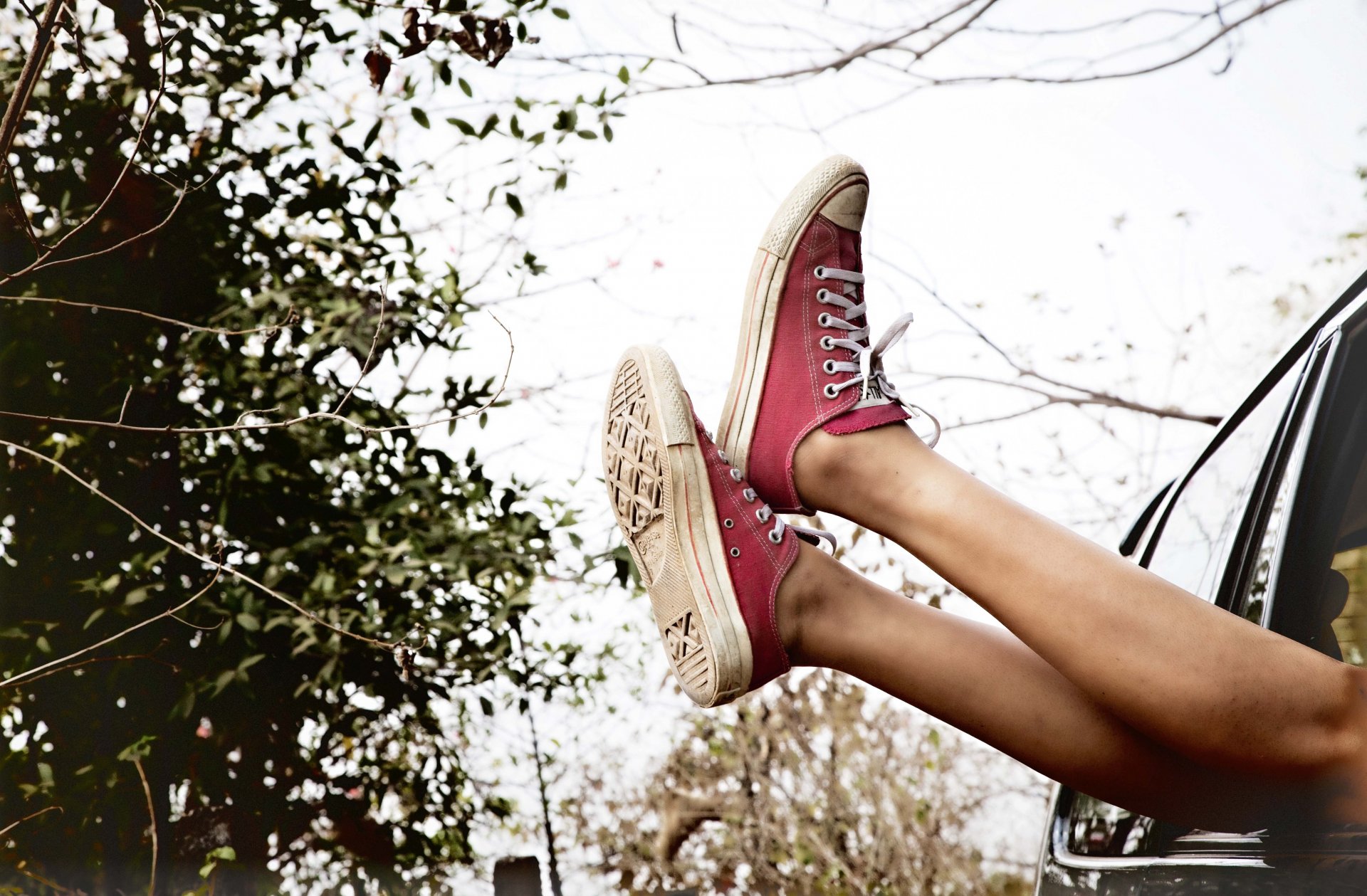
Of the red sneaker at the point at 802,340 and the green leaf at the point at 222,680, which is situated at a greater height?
the red sneaker at the point at 802,340

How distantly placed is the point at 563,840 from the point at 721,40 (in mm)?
2930

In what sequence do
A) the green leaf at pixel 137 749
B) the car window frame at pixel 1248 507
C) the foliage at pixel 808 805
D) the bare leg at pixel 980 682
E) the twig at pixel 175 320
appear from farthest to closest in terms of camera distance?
the foliage at pixel 808 805
the green leaf at pixel 137 749
the twig at pixel 175 320
the bare leg at pixel 980 682
the car window frame at pixel 1248 507

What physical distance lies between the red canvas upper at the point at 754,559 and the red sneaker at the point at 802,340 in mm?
64

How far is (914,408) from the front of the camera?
58.1 inches

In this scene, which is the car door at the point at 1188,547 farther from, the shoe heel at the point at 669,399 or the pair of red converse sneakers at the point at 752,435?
the shoe heel at the point at 669,399

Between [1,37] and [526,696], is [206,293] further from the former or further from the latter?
[526,696]

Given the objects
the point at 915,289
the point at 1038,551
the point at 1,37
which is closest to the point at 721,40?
the point at 915,289

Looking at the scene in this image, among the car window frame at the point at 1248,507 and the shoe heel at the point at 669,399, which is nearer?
the car window frame at the point at 1248,507

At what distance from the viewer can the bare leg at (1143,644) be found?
3.47ft

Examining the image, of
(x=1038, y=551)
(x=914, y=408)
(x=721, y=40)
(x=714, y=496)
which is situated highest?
(x=721, y=40)

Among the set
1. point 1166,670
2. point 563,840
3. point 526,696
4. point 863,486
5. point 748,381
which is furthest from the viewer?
point 563,840

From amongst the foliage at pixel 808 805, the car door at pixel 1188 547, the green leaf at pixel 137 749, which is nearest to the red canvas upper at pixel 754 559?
the car door at pixel 1188 547

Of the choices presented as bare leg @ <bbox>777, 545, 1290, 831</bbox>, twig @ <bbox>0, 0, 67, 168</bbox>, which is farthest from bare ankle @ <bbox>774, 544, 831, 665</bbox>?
twig @ <bbox>0, 0, 67, 168</bbox>

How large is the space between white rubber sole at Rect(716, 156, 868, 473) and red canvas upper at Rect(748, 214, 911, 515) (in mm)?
11
